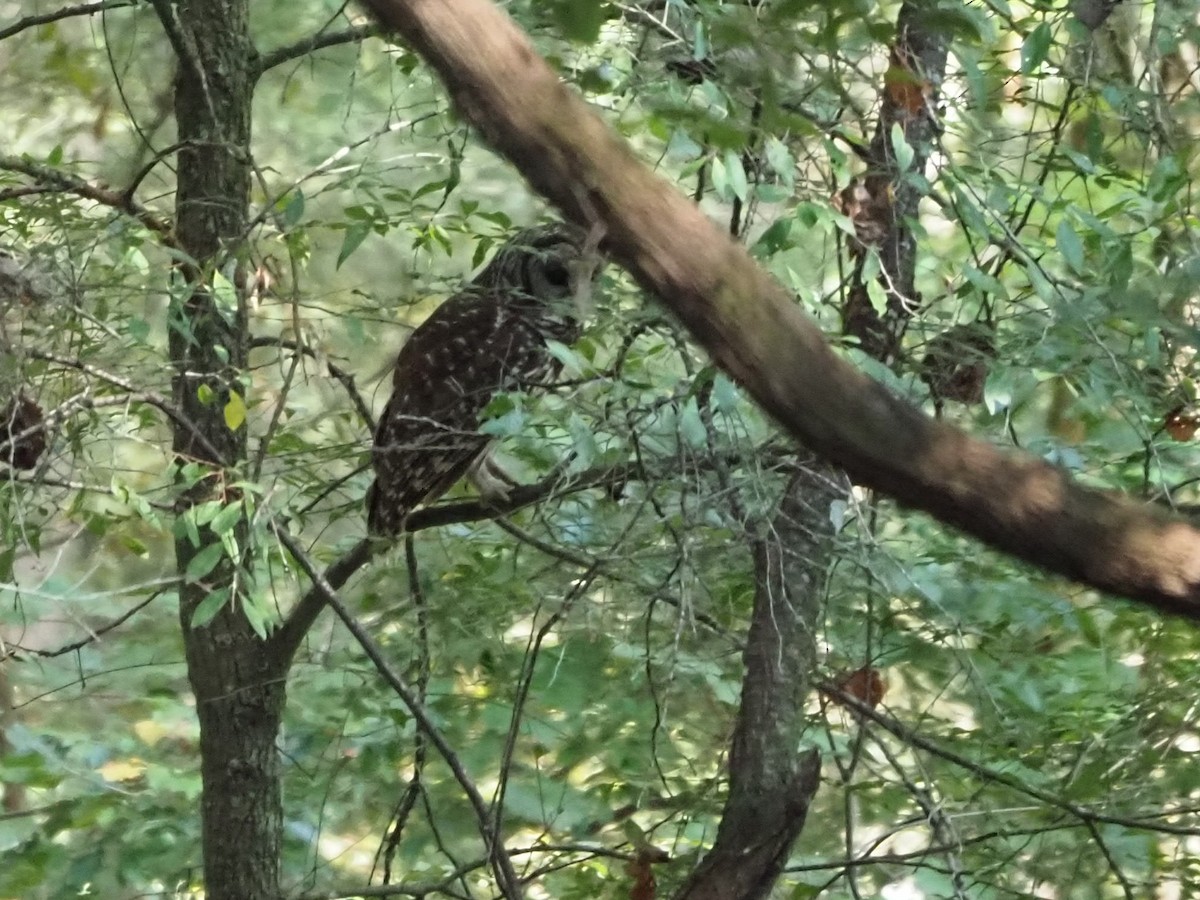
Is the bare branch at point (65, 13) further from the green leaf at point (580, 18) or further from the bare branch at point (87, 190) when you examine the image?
the green leaf at point (580, 18)

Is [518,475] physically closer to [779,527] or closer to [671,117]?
[779,527]

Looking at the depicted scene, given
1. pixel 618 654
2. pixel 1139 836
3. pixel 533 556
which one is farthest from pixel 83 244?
pixel 1139 836

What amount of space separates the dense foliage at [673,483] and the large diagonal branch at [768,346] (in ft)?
0.81

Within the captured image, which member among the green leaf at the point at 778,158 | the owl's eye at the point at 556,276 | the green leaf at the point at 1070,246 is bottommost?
the green leaf at the point at 1070,246

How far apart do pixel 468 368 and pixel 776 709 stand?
1.25 metres

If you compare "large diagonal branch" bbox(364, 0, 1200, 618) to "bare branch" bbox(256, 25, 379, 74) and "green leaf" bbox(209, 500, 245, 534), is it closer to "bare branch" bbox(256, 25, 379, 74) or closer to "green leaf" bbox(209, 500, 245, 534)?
"green leaf" bbox(209, 500, 245, 534)

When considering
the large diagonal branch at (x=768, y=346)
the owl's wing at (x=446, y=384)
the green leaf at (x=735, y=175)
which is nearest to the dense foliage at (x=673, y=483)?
the green leaf at (x=735, y=175)

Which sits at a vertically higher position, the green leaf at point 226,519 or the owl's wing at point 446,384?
the owl's wing at point 446,384

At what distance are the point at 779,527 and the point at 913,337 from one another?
0.61m

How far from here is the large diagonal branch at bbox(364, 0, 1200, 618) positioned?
33.3 inches

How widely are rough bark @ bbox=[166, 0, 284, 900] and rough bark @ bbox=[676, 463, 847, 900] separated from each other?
0.85 metres

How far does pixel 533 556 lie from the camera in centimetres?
271

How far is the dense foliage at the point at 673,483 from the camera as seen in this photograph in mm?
1962

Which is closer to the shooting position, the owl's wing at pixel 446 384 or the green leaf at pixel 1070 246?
the green leaf at pixel 1070 246
